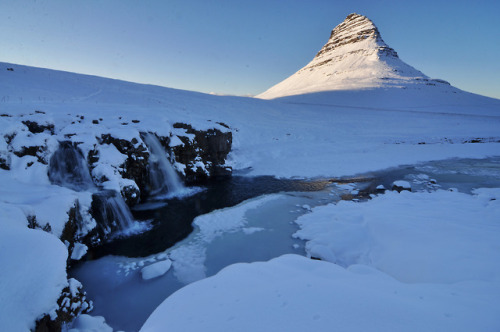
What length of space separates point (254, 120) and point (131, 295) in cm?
2290

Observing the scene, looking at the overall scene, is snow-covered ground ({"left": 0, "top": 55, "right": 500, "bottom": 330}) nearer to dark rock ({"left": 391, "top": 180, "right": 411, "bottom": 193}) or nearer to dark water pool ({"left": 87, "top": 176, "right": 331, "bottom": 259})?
dark water pool ({"left": 87, "top": 176, "right": 331, "bottom": 259})

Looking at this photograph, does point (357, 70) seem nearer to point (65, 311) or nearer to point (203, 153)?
point (203, 153)

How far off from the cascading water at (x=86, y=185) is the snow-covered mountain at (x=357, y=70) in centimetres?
5601

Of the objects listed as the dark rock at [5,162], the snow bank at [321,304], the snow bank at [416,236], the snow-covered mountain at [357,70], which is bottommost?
the snow bank at [416,236]

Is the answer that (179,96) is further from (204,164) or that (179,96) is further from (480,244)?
(480,244)

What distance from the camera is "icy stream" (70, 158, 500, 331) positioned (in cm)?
427

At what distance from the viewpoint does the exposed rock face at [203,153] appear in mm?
11762

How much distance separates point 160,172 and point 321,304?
925 cm

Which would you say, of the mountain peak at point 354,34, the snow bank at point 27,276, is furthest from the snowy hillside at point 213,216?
the mountain peak at point 354,34

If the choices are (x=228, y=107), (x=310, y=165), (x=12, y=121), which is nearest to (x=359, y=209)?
(x=310, y=165)

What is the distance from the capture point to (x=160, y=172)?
33.4 ft

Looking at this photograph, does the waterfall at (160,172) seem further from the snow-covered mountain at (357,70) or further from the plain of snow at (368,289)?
the snow-covered mountain at (357,70)

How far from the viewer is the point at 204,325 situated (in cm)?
213

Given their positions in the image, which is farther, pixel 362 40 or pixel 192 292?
pixel 362 40
